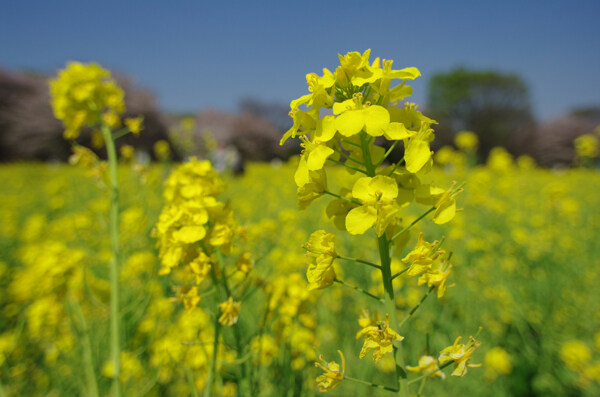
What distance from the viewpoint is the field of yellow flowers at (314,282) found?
76 centimetres

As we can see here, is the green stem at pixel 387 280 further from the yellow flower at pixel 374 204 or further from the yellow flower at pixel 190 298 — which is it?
the yellow flower at pixel 190 298

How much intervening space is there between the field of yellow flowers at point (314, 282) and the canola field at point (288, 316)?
2cm

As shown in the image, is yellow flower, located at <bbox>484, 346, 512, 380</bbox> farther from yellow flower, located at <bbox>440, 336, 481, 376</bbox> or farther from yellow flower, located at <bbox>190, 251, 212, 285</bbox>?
yellow flower, located at <bbox>190, 251, 212, 285</bbox>

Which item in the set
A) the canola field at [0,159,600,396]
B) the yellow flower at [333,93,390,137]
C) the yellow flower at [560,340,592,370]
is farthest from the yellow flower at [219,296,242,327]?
the yellow flower at [560,340,592,370]

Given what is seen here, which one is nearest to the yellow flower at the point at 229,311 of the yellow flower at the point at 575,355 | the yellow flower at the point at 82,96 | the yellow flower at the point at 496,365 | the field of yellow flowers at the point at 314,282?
the field of yellow flowers at the point at 314,282

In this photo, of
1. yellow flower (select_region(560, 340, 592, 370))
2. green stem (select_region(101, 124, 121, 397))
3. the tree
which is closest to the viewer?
green stem (select_region(101, 124, 121, 397))

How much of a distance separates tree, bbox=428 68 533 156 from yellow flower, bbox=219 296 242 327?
25.0 m

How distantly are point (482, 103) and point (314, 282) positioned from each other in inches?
1076

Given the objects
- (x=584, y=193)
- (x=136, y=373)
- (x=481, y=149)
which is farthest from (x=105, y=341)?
(x=481, y=149)

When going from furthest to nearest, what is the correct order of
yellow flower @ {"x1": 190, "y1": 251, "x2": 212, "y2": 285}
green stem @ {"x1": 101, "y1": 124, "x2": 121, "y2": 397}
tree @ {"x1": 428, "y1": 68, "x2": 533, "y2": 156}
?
tree @ {"x1": 428, "y1": 68, "x2": 533, "y2": 156}
green stem @ {"x1": 101, "y1": 124, "x2": 121, "y2": 397}
yellow flower @ {"x1": 190, "y1": 251, "x2": 212, "y2": 285}

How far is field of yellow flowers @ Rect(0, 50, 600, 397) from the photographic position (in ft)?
2.48

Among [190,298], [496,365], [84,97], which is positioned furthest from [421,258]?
[496,365]

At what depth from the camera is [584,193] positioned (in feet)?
25.1

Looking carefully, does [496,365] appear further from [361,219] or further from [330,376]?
[361,219]
